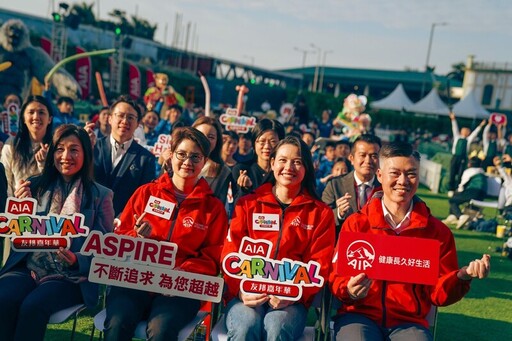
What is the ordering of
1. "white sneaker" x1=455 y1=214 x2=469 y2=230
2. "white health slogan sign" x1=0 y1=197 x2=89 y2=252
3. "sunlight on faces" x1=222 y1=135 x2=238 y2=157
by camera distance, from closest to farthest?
"white health slogan sign" x1=0 y1=197 x2=89 y2=252 → "sunlight on faces" x1=222 y1=135 x2=238 y2=157 → "white sneaker" x1=455 y1=214 x2=469 y2=230

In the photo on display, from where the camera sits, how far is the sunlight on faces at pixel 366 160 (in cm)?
457

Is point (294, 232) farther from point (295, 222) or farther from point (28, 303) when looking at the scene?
point (28, 303)

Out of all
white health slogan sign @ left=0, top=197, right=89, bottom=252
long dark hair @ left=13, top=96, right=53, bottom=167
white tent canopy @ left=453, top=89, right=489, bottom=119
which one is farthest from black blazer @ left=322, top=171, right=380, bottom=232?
white tent canopy @ left=453, top=89, right=489, bottom=119

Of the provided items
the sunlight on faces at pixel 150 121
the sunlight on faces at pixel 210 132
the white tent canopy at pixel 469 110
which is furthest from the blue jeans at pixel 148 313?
the white tent canopy at pixel 469 110

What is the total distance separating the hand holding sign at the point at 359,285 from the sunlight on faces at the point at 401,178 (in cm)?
54

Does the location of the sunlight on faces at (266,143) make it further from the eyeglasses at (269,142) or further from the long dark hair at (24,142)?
the long dark hair at (24,142)

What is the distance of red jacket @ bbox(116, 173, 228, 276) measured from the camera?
11.0 feet

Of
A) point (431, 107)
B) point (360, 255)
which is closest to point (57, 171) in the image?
point (360, 255)

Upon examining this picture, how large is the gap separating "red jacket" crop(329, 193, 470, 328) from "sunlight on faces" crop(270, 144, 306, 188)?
0.55m

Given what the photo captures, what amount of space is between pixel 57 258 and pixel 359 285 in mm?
1828

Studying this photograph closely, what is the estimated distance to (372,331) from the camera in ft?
9.96

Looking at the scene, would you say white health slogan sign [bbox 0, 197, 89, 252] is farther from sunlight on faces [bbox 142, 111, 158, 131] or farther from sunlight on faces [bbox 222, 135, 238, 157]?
sunlight on faces [bbox 142, 111, 158, 131]

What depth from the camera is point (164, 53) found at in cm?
4000

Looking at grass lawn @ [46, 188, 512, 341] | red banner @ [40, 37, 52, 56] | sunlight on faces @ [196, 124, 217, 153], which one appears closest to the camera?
grass lawn @ [46, 188, 512, 341]
